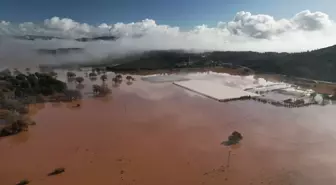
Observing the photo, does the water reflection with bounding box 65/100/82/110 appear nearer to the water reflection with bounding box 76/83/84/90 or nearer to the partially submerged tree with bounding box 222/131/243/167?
the water reflection with bounding box 76/83/84/90

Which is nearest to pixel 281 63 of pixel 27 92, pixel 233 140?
pixel 233 140

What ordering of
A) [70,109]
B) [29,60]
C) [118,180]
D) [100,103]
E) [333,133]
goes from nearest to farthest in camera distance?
[118,180] → [333,133] → [70,109] → [100,103] → [29,60]

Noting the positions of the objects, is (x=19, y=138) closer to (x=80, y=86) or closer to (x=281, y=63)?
(x=80, y=86)

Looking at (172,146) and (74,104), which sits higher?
(74,104)

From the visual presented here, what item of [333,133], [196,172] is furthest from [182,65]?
[196,172]

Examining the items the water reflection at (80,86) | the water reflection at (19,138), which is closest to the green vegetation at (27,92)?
the water reflection at (80,86)

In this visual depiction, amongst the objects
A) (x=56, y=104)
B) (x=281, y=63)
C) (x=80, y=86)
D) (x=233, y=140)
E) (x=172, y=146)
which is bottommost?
(x=172, y=146)

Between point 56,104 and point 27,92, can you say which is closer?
point 56,104

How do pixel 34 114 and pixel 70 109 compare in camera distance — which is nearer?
pixel 34 114

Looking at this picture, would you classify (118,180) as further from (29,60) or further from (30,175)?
(29,60)
